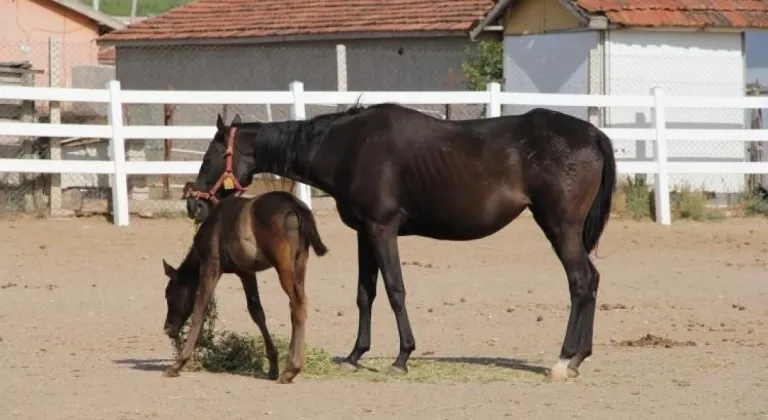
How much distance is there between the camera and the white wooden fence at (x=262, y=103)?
64.7ft

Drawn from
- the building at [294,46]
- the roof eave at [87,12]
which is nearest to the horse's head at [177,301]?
the building at [294,46]

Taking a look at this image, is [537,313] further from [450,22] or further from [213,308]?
[450,22]

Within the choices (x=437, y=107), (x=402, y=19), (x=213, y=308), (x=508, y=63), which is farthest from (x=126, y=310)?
(x=402, y=19)

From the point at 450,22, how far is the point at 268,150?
57.8 ft

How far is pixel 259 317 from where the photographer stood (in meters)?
11.1

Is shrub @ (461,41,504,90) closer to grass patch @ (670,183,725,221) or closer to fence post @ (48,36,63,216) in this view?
grass patch @ (670,183,725,221)

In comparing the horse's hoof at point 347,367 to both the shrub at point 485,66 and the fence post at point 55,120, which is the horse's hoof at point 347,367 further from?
the shrub at point 485,66

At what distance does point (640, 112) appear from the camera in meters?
25.0

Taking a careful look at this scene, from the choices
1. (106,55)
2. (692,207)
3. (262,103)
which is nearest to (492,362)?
(262,103)

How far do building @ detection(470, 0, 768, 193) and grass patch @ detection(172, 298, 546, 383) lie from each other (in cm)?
1331

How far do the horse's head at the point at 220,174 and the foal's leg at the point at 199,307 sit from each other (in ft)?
1.85

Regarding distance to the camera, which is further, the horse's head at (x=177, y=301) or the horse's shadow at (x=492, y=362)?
the horse's shadow at (x=492, y=362)

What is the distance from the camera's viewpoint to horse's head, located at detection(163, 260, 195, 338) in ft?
36.7

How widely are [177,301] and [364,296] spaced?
134cm
